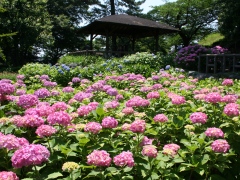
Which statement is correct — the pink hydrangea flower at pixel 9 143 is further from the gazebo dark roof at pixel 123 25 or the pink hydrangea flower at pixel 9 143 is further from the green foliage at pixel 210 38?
the green foliage at pixel 210 38

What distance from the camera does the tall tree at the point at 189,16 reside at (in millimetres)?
28703

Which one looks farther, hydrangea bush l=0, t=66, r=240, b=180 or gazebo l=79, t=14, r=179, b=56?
gazebo l=79, t=14, r=179, b=56

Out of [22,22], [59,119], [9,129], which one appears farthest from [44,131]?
[22,22]

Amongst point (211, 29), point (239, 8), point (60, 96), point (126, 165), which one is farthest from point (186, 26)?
point (126, 165)

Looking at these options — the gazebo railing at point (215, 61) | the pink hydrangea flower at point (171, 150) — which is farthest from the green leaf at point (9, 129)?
the gazebo railing at point (215, 61)

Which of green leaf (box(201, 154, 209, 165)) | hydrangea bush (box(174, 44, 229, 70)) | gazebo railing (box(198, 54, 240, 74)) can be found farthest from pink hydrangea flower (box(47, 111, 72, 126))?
hydrangea bush (box(174, 44, 229, 70))

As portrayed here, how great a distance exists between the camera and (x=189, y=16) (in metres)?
29.8

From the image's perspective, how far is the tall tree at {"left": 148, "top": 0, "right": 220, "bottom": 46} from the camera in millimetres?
28703

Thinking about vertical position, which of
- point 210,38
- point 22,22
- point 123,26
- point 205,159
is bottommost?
point 205,159

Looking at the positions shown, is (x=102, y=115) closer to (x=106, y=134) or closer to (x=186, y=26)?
(x=106, y=134)

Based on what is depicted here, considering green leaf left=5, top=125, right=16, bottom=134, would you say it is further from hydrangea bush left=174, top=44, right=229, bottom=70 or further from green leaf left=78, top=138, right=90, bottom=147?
hydrangea bush left=174, top=44, right=229, bottom=70

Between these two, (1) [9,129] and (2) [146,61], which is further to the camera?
(2) [146,61]

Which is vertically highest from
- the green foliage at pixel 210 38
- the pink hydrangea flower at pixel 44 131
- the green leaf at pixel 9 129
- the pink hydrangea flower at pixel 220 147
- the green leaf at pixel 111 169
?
the green foliage at pixel 210 38

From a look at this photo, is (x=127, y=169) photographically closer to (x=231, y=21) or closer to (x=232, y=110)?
(x=232, y=110)
